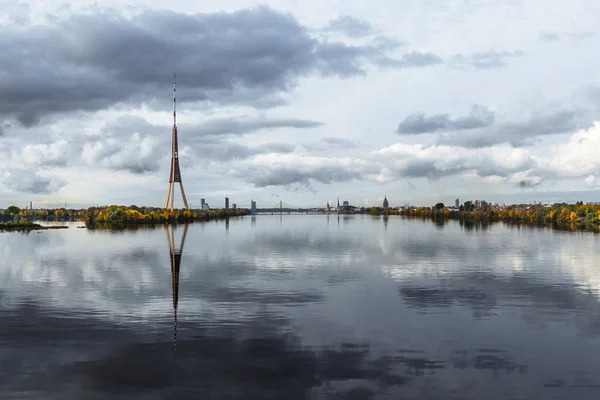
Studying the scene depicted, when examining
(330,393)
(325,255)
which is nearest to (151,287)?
(330,393)

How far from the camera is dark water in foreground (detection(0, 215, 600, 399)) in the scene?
1933 centimetres

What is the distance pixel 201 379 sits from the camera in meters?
20.0

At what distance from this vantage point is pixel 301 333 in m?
26.1

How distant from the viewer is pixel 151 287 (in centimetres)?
4012

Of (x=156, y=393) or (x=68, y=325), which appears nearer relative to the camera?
(x=156, y=393)

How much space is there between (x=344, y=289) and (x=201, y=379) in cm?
2054

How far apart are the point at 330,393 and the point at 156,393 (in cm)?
639

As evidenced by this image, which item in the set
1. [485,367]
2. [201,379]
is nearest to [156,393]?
[201,379]

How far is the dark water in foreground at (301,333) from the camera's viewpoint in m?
19.3

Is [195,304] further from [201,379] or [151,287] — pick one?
[201,379]

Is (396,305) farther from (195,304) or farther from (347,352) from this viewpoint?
(195,304)

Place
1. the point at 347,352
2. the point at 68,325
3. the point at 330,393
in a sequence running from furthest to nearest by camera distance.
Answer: the point at 68,325 → the point at 347,352 → the point at 330,393

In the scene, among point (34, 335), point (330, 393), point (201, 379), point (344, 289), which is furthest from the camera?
point (344, 289)

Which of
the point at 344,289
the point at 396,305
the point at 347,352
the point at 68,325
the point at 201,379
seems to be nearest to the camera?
the point at 201,379
